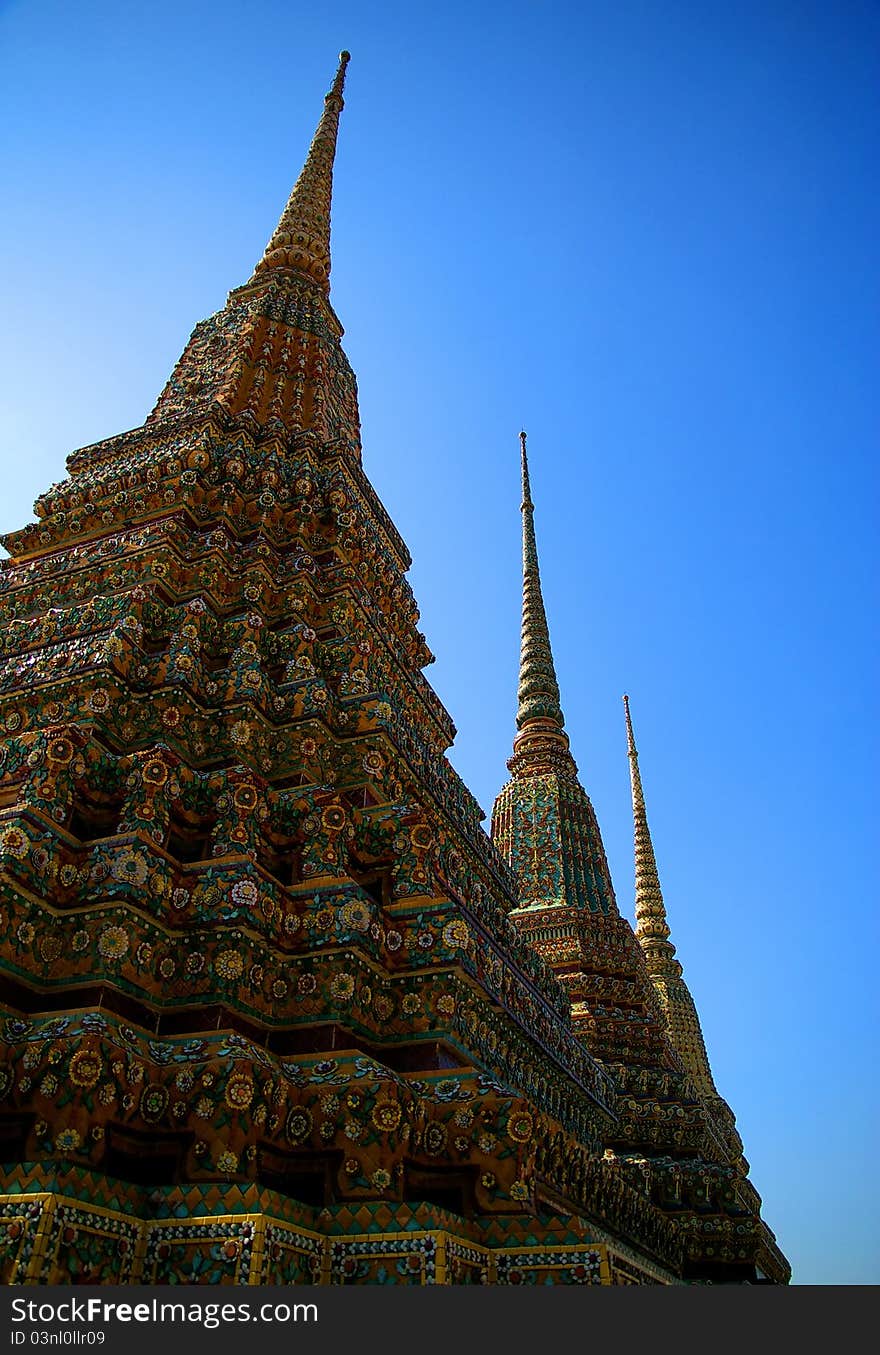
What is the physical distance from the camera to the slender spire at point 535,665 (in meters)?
17.6

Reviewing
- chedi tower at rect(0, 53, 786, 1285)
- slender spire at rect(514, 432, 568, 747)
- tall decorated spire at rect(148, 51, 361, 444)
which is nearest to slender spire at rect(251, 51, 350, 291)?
tall decorated spire at rect(148, 51, 361, 444)

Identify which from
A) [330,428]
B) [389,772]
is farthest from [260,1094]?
[330,428]

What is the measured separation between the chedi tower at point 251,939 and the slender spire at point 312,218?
5422mm

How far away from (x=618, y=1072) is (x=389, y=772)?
7.97 metres

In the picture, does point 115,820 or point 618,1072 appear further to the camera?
point 618,1072

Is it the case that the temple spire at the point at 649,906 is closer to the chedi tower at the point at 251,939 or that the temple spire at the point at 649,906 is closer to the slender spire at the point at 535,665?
the slender spire at the point at 535,665

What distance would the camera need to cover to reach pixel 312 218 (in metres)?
13.5

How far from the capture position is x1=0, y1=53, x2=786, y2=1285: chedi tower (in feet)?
10.9

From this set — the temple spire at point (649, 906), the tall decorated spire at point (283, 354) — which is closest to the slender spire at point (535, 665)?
the tall decorated spire at point (283, 354)

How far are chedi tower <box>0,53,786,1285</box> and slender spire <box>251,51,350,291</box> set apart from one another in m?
5.42

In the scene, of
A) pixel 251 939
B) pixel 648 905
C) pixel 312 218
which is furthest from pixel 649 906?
pixel 251 939

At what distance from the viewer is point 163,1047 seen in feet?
12.4

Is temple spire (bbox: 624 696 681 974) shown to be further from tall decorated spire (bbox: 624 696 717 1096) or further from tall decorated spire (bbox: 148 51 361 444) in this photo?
tall decorated spire (bbox: 148 51 361 444)

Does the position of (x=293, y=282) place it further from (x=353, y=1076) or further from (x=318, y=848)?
(x=353, y=1076)
